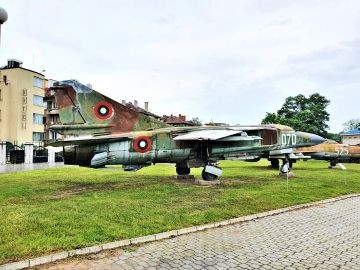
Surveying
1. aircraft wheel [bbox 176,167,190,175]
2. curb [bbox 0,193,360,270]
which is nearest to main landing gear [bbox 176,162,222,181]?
aircraft wheel [bbox 176,167,190,175]

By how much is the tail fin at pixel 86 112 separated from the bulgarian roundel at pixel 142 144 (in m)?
0.87

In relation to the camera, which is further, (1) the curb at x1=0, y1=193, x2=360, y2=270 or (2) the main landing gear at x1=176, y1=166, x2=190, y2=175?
(2) the main landing gear at x1=176, y1=166, x2=190, y2=175

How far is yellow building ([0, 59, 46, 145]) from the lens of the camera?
51594mm

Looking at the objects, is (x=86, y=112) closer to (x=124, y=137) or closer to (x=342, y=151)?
(x=124, y=137)

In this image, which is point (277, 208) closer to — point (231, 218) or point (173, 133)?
point (231, 218)

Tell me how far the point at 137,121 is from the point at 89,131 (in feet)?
8.65

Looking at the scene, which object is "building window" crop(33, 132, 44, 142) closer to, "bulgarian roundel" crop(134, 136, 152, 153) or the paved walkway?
"bulgarian roundel" crop(134, 136, 152, 153)

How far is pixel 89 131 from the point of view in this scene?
16500mm

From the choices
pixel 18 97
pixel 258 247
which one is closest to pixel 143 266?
pixel 258 247

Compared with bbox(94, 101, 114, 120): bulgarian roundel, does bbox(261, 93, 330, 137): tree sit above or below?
above

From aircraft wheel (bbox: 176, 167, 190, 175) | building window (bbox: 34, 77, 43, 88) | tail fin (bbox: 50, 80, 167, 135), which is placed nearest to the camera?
tail fin (bbox: 50, 80, 167, 135)

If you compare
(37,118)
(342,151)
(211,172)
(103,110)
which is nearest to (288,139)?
(211,172)

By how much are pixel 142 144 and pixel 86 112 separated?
339cm

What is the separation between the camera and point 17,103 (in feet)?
172
